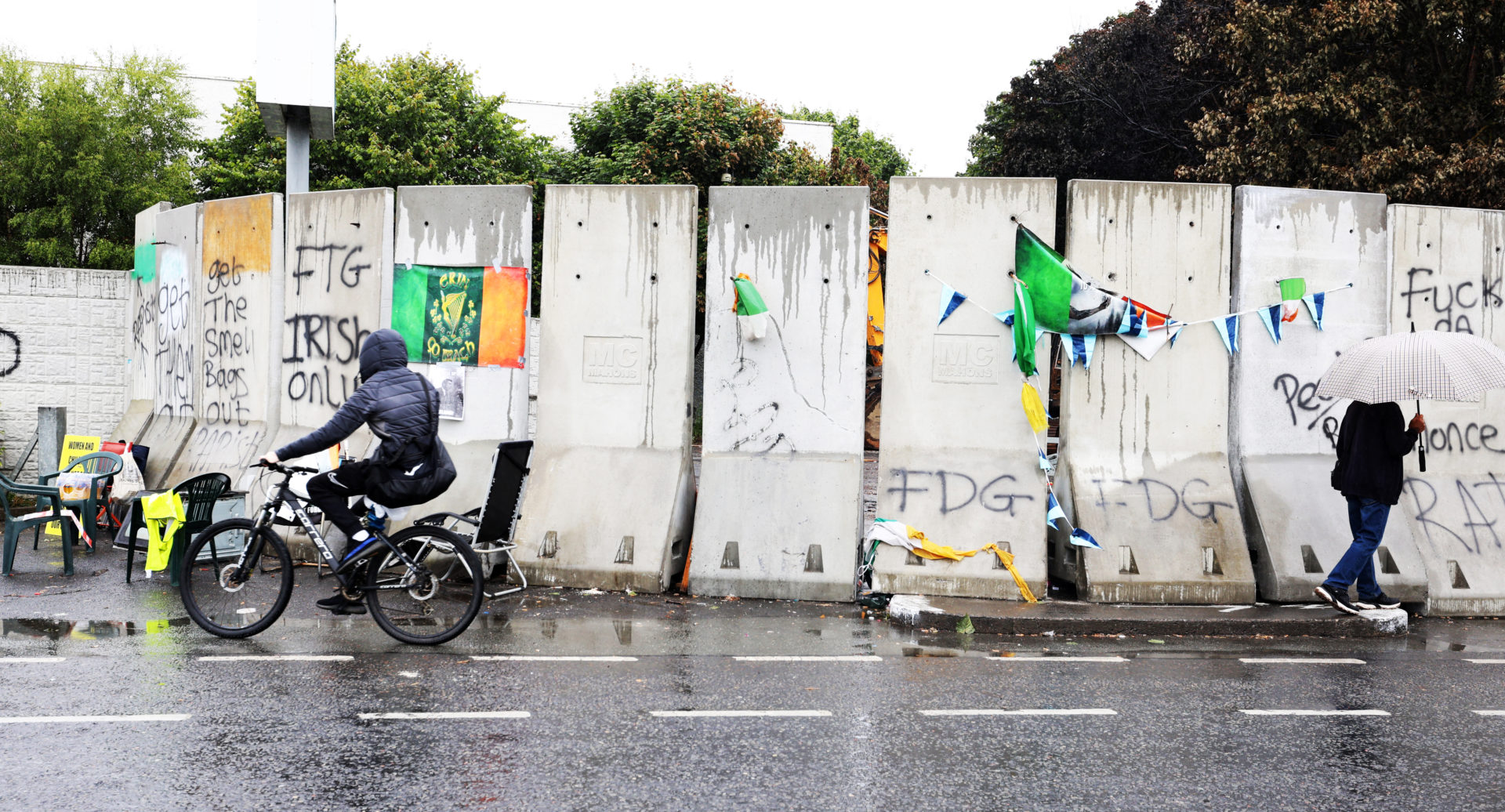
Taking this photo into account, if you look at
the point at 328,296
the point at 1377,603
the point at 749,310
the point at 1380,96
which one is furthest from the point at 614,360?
the point at 1380,96

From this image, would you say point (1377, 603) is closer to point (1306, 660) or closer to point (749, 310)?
point (1306, 660)

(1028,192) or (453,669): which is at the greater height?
(1028,192)

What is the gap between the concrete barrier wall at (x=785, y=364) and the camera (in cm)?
867

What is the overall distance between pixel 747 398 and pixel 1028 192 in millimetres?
2726

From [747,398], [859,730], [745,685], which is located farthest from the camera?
[747,398]

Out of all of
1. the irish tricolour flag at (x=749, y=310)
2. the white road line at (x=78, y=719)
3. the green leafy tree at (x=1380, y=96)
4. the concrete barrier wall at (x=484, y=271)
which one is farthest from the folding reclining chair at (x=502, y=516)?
the green leafy tree at (x=1380, y=96)

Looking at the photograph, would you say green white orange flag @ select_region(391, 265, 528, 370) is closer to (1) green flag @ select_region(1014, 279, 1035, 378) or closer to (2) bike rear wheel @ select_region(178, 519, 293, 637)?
(2) bike rear wheel @ select_region(178, 519, 293, 637)

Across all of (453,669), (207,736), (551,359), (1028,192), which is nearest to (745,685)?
(453,669)

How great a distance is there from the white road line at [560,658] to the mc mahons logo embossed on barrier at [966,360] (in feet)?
12.0

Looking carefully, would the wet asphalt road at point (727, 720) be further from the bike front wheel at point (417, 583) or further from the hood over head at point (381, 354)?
the hood over head at point (381, 354)

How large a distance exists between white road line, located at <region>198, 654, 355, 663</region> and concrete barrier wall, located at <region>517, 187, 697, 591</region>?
2613 mm

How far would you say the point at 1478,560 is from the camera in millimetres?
8414

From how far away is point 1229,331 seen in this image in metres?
8.73

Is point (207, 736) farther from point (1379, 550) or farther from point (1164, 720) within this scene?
point (1379, 550)
